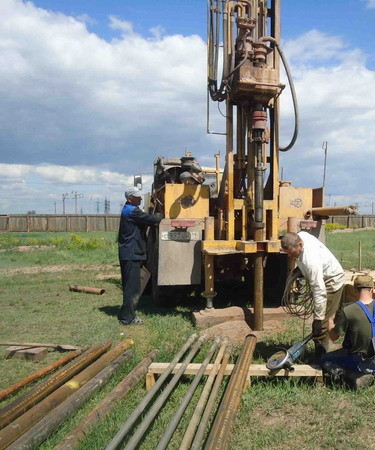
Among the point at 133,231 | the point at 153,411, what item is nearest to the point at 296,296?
the point at 153,411

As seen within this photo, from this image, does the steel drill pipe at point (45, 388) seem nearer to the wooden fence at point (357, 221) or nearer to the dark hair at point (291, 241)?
the dark hair at point (291, 241)

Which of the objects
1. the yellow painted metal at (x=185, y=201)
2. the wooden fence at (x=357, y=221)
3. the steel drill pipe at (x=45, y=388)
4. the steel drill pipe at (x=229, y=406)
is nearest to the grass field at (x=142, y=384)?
the steel drill pipe at (x=229, y=406)

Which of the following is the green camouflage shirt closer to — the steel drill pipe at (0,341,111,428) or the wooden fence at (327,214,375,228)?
the steel drill pipe at (0,341,111,428)

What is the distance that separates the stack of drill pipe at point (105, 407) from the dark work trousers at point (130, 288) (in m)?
1.92

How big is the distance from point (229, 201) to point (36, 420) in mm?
4237

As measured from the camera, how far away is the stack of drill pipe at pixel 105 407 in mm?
3016

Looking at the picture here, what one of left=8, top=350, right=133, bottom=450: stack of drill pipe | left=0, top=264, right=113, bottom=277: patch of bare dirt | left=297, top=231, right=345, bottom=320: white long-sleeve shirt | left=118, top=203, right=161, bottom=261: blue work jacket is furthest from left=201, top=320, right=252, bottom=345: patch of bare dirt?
left=0, top=264, right=113, bottom=277: patch of bare dirt

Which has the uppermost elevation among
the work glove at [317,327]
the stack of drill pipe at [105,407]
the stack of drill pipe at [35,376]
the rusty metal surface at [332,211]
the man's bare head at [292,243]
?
the rusty metal surface at [332,211]

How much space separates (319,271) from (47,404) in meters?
2.72

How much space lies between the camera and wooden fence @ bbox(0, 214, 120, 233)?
36591mm

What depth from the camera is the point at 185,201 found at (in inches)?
275

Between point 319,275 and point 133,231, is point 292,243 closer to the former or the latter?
point 319,275

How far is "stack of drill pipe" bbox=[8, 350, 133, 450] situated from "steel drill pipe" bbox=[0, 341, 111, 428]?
28 cm

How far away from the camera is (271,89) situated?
6.14 metres
